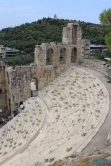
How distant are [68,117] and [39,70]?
30.8 feet

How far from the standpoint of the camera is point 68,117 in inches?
591

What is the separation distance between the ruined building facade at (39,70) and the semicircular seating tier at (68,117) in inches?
56.1

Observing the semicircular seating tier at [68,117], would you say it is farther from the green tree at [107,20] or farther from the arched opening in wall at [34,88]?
the green tree at [107,20]

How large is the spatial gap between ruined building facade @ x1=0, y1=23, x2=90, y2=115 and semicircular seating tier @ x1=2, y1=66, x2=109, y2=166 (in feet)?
4.68

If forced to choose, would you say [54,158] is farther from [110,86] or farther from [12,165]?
[110,86]

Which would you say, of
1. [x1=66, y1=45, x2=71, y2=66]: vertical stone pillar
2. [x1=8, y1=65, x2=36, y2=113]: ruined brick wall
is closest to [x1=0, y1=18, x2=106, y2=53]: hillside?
[x1=66, y1=45, x2=71, y2=66]: vertical stone pillar

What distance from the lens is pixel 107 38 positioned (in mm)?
17391

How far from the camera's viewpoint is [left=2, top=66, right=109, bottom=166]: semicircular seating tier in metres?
11.0

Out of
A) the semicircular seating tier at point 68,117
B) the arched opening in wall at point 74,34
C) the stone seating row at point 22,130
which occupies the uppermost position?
the arched opening in wall at point 74,34

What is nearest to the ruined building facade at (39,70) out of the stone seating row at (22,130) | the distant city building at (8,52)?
the stone seating row at (22,130)

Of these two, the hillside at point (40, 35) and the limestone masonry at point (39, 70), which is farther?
the hillside at point (40, 35)

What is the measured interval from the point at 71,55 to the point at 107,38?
9.08 m

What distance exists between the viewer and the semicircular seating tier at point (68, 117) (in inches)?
433

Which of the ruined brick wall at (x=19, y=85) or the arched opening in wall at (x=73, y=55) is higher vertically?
the arched opening in wall at (x=73, y=55)
